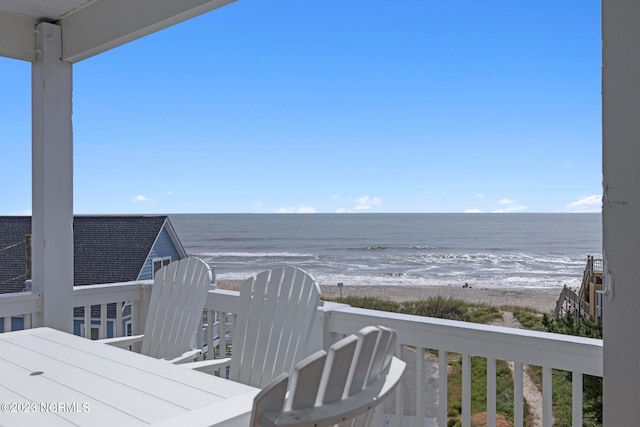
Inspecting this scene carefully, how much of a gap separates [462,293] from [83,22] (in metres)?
14.8

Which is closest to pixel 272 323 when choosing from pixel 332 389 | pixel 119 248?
pixel 332 389

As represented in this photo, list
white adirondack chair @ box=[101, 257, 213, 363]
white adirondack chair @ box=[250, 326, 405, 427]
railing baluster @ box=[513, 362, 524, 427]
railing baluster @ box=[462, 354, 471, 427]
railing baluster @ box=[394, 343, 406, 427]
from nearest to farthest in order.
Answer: white adirondack chair @ box=[250, 326, 405, 427] → railing baluster @ box=[513, 362, 524, 427] → railing baluster @ box=[462, 354, 471, 427] → railing baluster @ box=[394, 343, 406, 427] → white adirondack chair @ box=[101, 257, 213, 363]

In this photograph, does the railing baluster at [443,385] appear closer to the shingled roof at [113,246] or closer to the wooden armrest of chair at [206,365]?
the wooden armrest of chair at [206,365]

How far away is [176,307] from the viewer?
2650 mm

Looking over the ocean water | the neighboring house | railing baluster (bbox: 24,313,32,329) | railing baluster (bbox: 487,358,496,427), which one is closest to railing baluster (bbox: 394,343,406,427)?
railing baluster (bbox: 487,358,496,427)

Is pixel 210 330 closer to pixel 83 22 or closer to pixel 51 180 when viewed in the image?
pixel 51 180

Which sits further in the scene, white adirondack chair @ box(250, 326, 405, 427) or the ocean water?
the ocean water

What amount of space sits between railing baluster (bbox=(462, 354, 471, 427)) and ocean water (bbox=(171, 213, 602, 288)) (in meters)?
14.3

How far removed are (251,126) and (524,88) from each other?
11.3m

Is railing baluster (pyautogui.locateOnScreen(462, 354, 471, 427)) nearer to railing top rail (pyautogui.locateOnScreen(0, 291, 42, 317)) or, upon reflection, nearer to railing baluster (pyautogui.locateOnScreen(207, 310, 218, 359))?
railing baluster (pyautogui.locateOnScreen(207, 310, 218, 359))

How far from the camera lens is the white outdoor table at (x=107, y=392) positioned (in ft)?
4.26

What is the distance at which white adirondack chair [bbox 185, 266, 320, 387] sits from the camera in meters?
2.05

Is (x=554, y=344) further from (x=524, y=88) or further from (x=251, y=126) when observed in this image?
(x=251, y=126)

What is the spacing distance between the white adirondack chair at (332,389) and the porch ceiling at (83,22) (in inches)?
81.9
